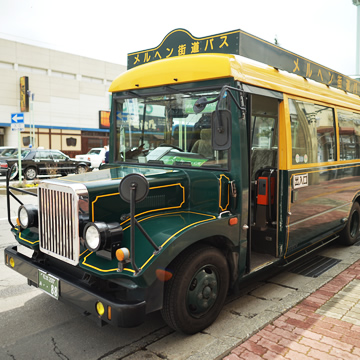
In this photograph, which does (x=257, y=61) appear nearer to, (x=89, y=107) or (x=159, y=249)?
(x=159, y=249)

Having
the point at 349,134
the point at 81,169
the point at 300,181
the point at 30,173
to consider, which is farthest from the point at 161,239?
the point at 81,169

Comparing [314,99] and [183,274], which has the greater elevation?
[314,99]

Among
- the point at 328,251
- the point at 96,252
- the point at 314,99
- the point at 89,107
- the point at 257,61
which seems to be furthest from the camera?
the point at 89,107

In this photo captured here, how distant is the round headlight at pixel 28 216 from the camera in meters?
3.60

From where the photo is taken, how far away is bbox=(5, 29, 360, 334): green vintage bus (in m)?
2.90

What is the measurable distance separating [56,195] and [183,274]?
1.30 m

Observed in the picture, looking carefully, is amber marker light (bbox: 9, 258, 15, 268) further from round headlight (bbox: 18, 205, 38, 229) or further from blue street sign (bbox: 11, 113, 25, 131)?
blue street sign (bbox: 11, 113, 25, 131)

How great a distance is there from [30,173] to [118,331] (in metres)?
16.3

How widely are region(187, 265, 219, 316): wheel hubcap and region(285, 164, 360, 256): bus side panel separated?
1.43m

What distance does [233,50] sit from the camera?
12.7 feet

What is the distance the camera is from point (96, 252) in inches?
118

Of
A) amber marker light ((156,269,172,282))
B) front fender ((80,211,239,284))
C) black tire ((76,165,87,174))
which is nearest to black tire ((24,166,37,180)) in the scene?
black tire ((76,165,87,174))

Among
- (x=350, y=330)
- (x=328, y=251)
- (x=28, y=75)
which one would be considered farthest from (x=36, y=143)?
(x=350, y=330)

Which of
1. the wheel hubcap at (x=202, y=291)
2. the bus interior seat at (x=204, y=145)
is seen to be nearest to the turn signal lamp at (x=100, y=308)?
the wheel hubcap at (x=202, y=291)
